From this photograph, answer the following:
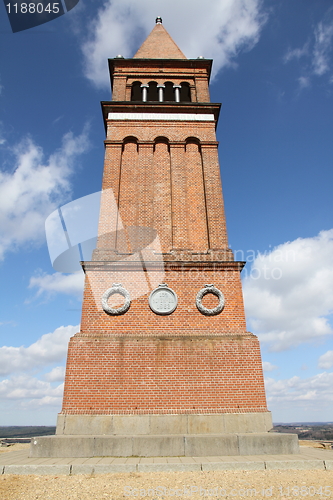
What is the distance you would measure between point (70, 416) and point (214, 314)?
17.0 ft

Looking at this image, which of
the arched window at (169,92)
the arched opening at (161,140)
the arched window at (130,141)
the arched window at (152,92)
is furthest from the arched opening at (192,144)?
the arched window at (152,92)

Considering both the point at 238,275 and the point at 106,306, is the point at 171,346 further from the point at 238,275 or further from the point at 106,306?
the point at 238,275

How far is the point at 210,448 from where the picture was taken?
24.6 feet

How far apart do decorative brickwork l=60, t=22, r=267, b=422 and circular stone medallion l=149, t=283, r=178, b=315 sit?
162mm

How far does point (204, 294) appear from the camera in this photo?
1093cm

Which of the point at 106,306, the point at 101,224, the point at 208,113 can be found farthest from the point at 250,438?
the point at 208,113

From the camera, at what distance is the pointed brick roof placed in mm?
18562

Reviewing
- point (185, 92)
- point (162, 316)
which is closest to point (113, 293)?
point (162, 316)

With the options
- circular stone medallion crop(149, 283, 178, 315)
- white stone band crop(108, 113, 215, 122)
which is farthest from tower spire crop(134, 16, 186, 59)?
circular stone medallion crop(149, 283, 178, 315)

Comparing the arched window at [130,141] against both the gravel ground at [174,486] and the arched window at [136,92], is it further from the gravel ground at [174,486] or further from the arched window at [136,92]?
the gravel ground at [174,486]

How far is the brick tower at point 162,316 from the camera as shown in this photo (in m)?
8.78

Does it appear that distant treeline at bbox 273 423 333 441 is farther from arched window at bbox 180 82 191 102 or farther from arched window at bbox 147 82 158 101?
arched window at bbox 147 82 158 101

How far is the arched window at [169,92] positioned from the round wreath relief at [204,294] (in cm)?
1146

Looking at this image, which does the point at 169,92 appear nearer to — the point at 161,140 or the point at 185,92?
the point at 185,92
